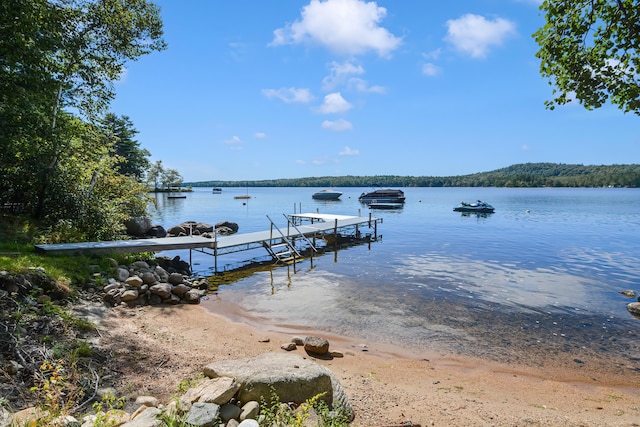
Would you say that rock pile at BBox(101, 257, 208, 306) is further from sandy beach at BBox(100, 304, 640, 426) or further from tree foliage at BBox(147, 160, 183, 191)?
tree foliage at BBox(147, 160, 183, 191)

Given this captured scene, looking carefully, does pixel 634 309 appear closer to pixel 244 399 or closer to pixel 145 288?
pixel 244 399

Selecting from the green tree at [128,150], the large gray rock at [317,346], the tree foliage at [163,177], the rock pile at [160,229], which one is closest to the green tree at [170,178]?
the tree foliage at [163,177]

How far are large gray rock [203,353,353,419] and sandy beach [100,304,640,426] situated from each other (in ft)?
1.68

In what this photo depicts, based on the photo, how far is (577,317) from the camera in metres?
11.8

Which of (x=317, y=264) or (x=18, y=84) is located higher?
(x=18, y=84)

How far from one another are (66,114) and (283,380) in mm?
16410

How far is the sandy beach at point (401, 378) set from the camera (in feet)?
18.5

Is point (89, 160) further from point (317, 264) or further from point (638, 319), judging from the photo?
point (638, 319)

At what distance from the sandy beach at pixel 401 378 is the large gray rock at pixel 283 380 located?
513mm

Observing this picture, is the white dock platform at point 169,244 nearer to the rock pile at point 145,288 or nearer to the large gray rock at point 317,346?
the rock pile at point 145,288

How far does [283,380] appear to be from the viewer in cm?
498

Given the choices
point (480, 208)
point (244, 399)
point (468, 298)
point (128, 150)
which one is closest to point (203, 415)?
point (244, 399)

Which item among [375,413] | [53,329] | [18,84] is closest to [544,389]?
[375,413]

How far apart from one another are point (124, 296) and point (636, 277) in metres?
22.9
